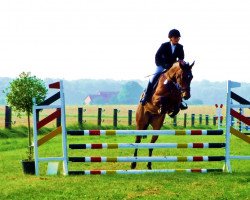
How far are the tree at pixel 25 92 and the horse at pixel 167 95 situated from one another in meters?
2.68

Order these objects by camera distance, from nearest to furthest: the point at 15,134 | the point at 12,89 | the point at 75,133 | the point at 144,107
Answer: the point at 75,133 → the point at 144,107 → the point at 12,89 → the point at 15,134

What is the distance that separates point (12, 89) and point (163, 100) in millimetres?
4395

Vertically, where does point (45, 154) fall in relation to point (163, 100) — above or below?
below

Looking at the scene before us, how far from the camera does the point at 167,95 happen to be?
13.1 metres

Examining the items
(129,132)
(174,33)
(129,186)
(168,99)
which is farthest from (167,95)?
(129,186)

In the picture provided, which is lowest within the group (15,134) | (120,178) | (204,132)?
(15,134)

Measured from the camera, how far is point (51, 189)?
9656 millimetres

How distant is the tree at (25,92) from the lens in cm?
1452

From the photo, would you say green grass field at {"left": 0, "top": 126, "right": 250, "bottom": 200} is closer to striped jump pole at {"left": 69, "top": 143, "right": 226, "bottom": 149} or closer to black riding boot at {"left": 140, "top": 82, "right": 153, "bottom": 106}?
striped jump pole at {"left": 69, "top": 143, "right": 226, "bottom": 149}

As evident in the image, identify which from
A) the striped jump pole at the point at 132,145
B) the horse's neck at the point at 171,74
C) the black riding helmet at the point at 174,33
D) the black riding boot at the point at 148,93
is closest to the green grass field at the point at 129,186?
the striped jump pole at the point at 132,145

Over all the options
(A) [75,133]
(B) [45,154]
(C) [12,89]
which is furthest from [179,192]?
(B) [45,154]

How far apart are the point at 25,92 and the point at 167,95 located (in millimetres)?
3973

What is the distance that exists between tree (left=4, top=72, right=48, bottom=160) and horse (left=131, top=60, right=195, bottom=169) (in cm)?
268

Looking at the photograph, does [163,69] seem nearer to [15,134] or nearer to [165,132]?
[165,132]
